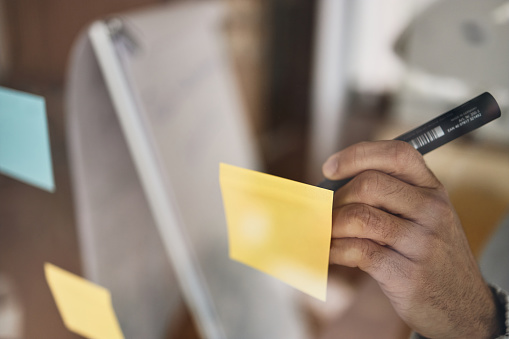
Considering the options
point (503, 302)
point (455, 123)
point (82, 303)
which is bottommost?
point (82, 303)

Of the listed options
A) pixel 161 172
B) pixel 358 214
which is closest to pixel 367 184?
pixel 358 214

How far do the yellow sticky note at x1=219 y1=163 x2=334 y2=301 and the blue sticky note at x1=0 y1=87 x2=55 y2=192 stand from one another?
0.72ft

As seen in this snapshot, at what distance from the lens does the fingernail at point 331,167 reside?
26 cm

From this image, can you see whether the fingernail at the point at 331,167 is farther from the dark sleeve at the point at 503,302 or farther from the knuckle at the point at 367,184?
the dark sleeve at the point at 503,302

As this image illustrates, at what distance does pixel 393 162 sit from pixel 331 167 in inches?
1.7

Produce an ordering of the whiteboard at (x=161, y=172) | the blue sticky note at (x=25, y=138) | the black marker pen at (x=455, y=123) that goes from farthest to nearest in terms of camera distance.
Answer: the whiteboard at (x=161, y=172)
the blue sticky note at (x=25, y=138)
the black marker pen at (x=455, y=123)

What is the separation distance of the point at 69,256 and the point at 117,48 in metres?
0.28

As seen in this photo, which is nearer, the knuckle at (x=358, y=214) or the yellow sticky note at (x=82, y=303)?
the knuckle at (x=358, y=214)

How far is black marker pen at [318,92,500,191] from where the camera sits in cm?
23

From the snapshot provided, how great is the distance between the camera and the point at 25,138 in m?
0.41

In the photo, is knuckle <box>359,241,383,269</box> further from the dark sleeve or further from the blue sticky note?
the blue sticky note

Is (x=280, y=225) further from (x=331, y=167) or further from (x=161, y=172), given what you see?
(x=161, y=172)

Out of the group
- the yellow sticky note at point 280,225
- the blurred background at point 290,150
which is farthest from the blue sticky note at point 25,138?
the yellow sticky note at point 280,225

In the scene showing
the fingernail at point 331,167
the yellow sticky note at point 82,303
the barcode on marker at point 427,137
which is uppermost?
the barcode on marker at point 427,137
